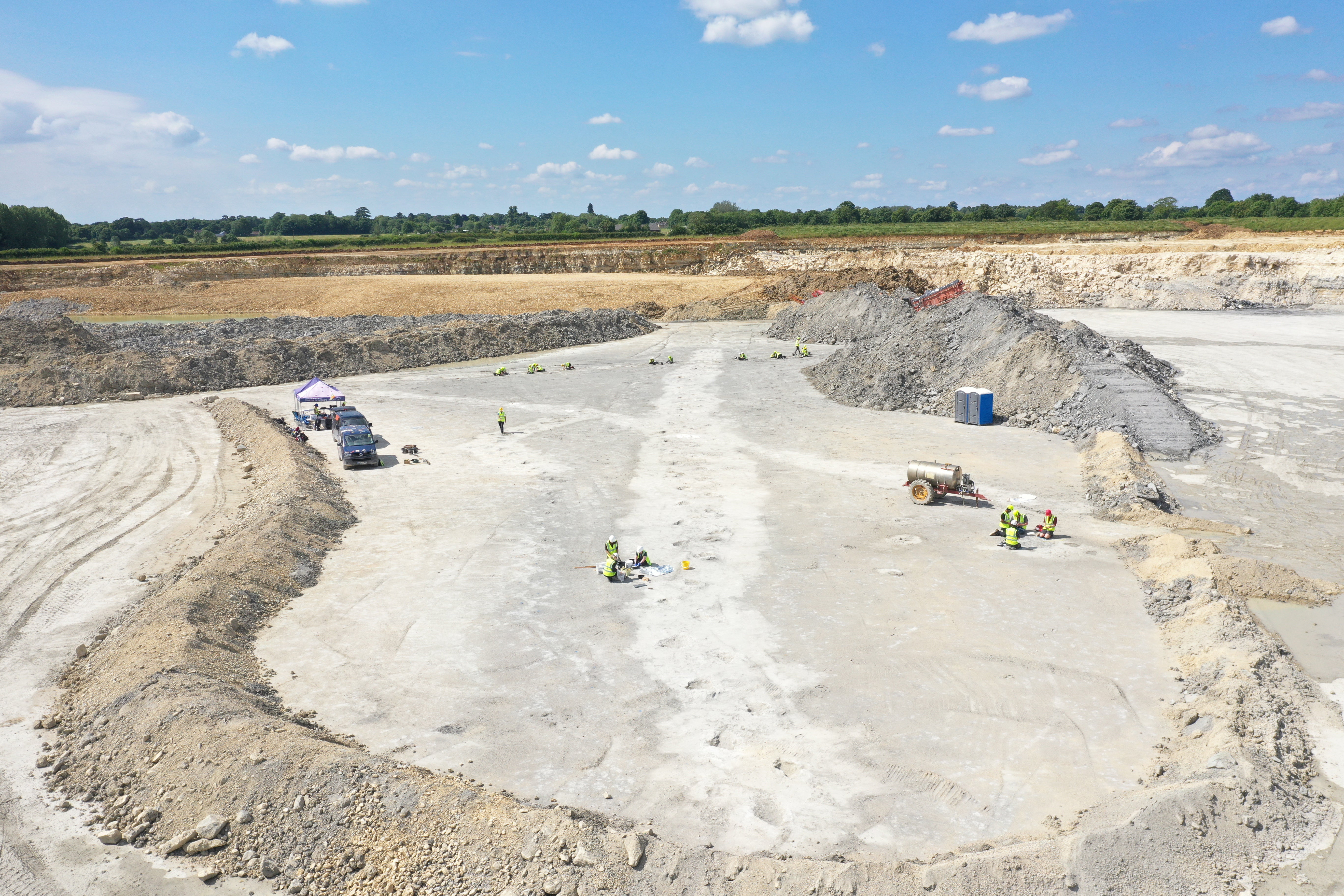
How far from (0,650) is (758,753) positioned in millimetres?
14718

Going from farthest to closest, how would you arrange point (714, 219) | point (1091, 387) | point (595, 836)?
point (714, 219) < point (1091, 387) < point (595, 836)

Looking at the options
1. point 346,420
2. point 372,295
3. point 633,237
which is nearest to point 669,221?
point 633,237

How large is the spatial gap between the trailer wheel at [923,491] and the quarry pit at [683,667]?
0.90 feet

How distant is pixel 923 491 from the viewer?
76.0 feet

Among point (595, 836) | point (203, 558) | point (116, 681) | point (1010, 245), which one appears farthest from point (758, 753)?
point (1010, 245)

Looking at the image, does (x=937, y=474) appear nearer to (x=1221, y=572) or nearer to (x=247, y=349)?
(x=1221, y=572)

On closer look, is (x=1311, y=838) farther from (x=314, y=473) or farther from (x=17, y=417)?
(x=17, y=417)

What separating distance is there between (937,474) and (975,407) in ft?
34.8

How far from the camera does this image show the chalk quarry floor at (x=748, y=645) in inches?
454

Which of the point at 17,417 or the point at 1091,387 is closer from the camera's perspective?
the point at 1091,387

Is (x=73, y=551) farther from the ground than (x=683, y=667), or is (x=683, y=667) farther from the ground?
(x=73, y=551)

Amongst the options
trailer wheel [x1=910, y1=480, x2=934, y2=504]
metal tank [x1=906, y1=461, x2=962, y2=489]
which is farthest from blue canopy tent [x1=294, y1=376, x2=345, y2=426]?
trailer wheel [x1=910, y1=480, x2=934, y2=504]

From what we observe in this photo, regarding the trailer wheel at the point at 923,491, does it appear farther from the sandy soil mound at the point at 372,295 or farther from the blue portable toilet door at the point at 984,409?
the sandy soil mound at the point at 372,295

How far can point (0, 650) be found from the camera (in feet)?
51.4
